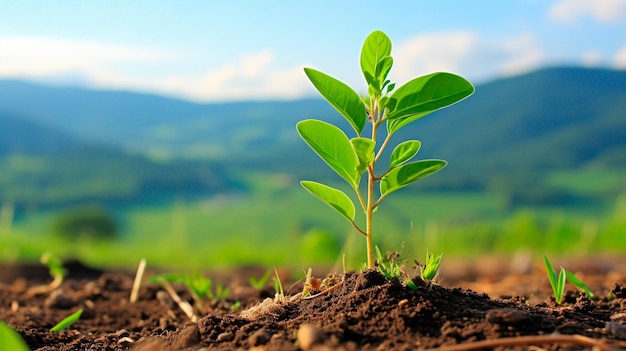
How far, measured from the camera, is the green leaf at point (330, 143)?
1.92 meters

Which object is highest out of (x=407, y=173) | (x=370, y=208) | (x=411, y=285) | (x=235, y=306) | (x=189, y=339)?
(x=407, y=173)

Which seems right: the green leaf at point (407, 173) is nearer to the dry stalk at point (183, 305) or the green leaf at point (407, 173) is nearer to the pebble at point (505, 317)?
the pebble at point (505, 317)

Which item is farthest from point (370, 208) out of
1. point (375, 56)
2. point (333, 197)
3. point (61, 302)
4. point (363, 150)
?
point (61, 302)

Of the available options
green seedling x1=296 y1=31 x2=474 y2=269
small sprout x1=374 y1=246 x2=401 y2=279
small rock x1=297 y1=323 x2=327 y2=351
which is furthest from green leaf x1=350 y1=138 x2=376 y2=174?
small rock x1=297 y1=323 x2=327 y2=351

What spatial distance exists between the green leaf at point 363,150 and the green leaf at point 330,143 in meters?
0.02

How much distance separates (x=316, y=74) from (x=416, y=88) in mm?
295

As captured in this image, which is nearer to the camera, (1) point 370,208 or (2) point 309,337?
(2) point 309,337

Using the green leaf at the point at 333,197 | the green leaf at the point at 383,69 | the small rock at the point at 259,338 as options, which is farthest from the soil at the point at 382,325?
the green leaf at the point at 383,69

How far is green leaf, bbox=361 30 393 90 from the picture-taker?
192 centimetres

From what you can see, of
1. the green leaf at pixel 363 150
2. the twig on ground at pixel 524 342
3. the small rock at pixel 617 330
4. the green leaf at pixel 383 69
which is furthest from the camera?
the green leaf at pixel 383 69

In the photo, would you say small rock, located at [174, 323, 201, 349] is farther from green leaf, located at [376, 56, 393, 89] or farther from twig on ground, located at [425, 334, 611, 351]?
green leaf, located at [376, 56, 393, 89]

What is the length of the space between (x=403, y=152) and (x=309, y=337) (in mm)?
718

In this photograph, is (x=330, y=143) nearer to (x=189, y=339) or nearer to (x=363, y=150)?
(x=363, y=150)

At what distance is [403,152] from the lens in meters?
2.00
